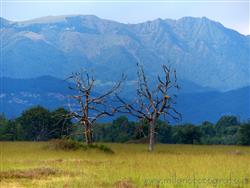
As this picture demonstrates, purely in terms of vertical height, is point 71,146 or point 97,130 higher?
point 97,130

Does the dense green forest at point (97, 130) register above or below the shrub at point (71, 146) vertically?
above

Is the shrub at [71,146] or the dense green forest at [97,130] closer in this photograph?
the shrub at [71,146]

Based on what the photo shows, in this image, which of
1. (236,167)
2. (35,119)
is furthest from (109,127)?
(236,167)

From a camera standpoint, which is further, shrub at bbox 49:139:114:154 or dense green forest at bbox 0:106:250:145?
dense green forest at bbox 0:106:250:145

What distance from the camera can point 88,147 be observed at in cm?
4412

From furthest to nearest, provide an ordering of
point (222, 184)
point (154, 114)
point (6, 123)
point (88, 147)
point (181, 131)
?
point (6, 123) < point (181, 131) < point (154, 114) < point (88, 147) < point (222, 184)

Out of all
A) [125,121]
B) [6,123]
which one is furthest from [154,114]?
[125,121]

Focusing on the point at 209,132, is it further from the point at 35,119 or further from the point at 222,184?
the point at 222,184

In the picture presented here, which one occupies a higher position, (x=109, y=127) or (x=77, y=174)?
(x=109, y=127)

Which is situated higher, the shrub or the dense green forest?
the dense green forest

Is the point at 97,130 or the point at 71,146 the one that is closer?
the point at 71,146

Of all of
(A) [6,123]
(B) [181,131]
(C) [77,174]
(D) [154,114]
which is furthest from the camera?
(A) [6,123]

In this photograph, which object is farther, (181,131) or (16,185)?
(181,131)

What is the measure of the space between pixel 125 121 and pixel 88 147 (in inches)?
2846
